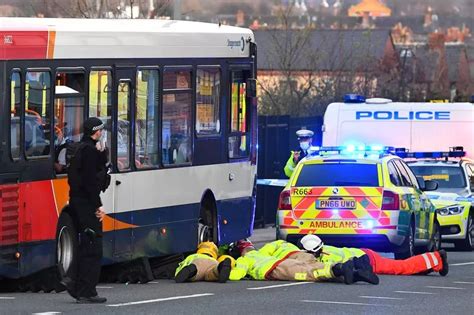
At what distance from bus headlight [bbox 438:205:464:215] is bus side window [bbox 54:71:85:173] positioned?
34.3 ft

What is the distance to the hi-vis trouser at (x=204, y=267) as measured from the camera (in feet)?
52.6

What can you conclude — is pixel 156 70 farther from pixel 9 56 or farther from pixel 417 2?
pixel 417 2

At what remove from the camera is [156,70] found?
674 inches

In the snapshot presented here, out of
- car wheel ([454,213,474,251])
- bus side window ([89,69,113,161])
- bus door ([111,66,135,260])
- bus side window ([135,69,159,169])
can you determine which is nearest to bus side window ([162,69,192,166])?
bus side window ([135,69,159,169])

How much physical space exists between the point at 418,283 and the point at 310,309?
3.41 metres

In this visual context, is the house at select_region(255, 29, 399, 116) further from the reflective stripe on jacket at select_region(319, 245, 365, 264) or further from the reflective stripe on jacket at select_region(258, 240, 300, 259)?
the reflective stripe on jacket at select_region(319, 245, 365, 264)

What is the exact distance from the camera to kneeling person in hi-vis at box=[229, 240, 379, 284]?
15766mm

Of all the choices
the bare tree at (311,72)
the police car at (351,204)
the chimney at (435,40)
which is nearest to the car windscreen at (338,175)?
the police car at (351,204)

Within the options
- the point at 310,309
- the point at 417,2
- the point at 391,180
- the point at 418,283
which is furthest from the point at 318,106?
the point at 310,309

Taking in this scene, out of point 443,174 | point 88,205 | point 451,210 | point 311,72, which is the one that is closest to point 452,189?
point 443,174

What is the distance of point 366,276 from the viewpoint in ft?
51.8

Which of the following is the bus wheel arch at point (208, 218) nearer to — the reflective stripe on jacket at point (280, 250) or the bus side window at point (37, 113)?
the reflective stripe on jacket at point (280, 250)

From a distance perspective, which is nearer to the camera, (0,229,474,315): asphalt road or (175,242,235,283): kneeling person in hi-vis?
(0,229,474,315): asphalt road

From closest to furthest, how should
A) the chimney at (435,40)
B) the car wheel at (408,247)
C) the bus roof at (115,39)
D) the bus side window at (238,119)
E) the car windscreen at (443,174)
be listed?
the bus roof at (115,39), the car wheel at (408,247), the bus side window at (238,119), the car windscreen at (443,174), the chimney at (435,40)
